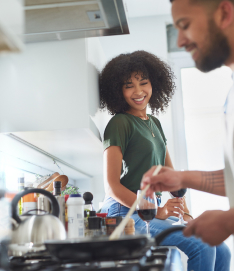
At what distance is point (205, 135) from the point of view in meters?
3.19

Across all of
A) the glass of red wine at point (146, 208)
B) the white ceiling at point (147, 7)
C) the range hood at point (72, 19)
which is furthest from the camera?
the white ceiling at point (147, 7)

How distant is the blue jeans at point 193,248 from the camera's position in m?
1.28

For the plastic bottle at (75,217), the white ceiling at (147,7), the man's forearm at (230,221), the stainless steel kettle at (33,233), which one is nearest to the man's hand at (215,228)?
the man's forearm at (230,221)

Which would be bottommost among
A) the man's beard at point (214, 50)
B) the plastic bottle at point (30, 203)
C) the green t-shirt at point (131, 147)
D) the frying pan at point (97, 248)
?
the frying pan at point (97, 248)

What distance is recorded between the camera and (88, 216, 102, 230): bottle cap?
1.17 metres

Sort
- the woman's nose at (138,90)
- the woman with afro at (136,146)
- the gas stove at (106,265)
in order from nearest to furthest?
the gas stove at (106,265), the woman with afro at (136,146), the woman's nose at (138,90)

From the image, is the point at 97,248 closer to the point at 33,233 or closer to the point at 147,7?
the point at 33,233

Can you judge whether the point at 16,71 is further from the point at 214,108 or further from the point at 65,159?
the point at 214,108

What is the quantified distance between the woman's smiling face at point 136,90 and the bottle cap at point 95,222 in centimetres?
82

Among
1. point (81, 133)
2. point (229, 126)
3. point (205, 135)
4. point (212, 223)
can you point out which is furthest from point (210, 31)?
point (205, 135)

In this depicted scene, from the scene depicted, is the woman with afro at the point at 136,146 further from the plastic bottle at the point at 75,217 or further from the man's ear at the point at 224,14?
the man's ear at the point at 224,14

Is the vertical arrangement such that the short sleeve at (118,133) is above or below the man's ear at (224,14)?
below

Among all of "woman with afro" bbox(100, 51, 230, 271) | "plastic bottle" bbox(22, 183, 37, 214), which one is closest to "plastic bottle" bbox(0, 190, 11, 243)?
"plastic bottle" bbox(22, 183, 37, 214)

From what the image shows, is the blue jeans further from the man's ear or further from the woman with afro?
the man's ear
